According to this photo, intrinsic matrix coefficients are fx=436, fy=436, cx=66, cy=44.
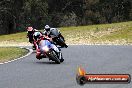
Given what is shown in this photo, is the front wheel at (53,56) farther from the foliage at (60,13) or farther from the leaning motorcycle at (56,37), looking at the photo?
the foliage at (60,13)

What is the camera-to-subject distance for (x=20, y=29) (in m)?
73.6

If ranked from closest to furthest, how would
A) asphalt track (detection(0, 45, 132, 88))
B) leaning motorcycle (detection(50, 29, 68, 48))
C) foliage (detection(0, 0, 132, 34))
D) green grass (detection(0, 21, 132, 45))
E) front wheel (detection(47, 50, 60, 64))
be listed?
asphalt track (detection(0, 45, 132, 88)) < front wheel (detection(47, 50, 60, 64)) < leaning motorcycle (detection(50, 29, 68, 48)) < green grass (detection(0, 21, 132, 45)) < foliage (detection(0, 0, 132, 34))

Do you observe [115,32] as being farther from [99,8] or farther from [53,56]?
[53,56]

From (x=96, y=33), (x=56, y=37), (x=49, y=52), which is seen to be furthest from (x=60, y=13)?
(x=49, y=52)

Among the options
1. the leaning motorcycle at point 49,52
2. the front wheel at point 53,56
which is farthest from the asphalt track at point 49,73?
the leaning motorcycle at point 49,52

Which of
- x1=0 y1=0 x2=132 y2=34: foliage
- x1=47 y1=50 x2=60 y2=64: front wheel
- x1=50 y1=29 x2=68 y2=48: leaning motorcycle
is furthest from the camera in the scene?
x1=0 y1=0 x2=132 y2=34: foliage

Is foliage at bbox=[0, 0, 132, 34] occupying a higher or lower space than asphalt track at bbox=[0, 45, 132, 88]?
lower

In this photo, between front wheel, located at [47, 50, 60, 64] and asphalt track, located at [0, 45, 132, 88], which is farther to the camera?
front wheel, located at [47, 50, 60, 64]

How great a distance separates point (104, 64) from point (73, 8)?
5851cm

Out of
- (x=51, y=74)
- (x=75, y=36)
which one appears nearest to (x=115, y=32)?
(x=75, y=36)

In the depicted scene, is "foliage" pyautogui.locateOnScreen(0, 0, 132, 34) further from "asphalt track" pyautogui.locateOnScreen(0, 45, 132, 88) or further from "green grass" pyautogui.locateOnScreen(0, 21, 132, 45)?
"asphalt track" pyautogui.locateOnScreen(0, 45, 132, 88)

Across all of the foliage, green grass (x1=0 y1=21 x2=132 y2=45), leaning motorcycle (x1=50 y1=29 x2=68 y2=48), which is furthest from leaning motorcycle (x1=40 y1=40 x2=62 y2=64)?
the foliage

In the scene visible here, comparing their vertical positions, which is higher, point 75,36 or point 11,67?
point 11,67

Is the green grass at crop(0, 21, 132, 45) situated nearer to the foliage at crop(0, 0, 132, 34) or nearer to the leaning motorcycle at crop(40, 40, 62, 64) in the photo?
the foliage at crop(0, 0, 132, 34)
